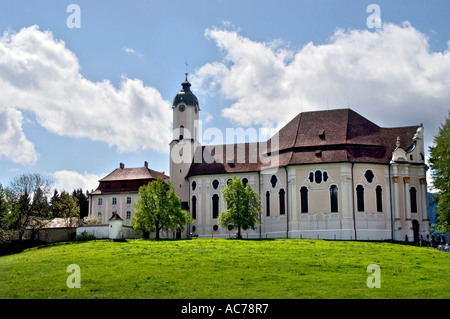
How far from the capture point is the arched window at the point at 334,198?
60.2 meters

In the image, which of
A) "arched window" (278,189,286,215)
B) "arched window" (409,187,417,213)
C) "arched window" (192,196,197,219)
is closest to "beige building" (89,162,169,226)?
"arched window" (192,196,197,219)

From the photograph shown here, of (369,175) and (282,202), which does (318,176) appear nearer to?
(282,202)

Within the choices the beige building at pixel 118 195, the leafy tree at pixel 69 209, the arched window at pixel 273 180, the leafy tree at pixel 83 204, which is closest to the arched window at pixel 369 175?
the arched window at pixel 273 180

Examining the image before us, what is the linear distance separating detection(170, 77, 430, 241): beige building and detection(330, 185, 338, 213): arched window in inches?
4.0

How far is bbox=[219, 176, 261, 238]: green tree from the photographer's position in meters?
58.5

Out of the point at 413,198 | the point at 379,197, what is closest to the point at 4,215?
the point at 379,197

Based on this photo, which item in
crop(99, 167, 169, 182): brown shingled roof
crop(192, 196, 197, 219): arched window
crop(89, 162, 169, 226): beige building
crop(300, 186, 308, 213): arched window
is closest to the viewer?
crop(300, 186, 308, 213): arched window

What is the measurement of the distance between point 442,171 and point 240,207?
1974 cm

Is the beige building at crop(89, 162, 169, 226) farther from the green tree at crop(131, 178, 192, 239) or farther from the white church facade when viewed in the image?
the green tree at crop(131, 178, 192, 239)

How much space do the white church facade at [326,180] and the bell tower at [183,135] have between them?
2.07 meters

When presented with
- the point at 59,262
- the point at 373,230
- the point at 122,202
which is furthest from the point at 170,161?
the point at 59,262

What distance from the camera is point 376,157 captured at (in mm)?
61938

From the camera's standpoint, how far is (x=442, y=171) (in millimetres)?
56406

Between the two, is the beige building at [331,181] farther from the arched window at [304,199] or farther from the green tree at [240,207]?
the green tree at [240,207]
